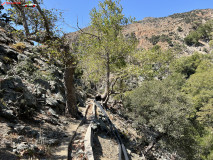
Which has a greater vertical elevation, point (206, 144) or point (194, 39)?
point (194, 39)

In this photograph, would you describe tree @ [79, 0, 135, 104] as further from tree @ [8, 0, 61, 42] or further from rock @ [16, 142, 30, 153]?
rock @ [16, 142, 30, 153]

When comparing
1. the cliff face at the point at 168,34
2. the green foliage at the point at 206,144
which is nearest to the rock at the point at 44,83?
the green foliage at the point at 206,144

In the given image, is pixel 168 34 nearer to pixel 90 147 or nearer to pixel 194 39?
pixel 194 39

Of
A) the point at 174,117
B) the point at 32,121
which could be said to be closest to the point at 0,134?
the point at 32,121

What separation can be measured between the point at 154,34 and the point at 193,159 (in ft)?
409

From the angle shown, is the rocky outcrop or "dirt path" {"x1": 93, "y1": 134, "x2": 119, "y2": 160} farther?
"dirt path" {"x1": 93, "y1": 134, "x2": 119, "y2": 160}

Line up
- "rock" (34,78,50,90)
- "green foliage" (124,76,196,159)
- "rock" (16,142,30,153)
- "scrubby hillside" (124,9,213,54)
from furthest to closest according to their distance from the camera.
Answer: "scrubby hillside" (124,9,213,54) → "green foliage" (124,76,196,159) → "rock" (34,78,50,90) → "rock" (16,142,30,153)

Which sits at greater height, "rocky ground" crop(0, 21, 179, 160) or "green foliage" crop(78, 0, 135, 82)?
"green foliage" crop(78, 0, 135, 82)

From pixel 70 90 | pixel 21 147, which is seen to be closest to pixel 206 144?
pixel 70 90

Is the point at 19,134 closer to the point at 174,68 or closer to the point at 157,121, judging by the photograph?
the point at 157,121

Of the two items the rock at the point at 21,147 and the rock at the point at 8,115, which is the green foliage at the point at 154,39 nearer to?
the rock at the point at 8,115

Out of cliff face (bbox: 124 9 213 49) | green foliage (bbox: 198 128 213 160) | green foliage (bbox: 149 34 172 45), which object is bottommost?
green foliage (bbox: 198 128 213 160)

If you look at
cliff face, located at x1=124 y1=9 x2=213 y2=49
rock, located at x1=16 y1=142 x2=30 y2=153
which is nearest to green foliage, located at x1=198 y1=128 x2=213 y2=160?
rock, located at x1=16 y1=142 x2=30 y2=153

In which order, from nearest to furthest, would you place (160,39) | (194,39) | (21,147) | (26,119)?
(21,147)
(26,119)
(194,39)
(160,39)
